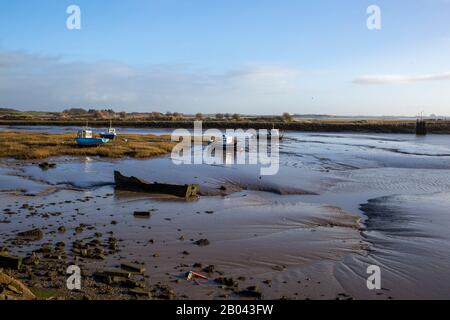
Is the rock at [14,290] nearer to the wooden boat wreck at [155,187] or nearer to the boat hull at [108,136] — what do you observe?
the wooden boat wreck at [155,187]

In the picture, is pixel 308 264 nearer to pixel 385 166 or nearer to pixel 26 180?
pixel 26 180

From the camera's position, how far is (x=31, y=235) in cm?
1308

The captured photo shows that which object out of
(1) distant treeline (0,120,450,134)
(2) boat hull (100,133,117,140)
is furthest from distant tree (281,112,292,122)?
(2) boat hull (100,133,117,140)

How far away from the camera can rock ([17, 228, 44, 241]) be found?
12898 mm

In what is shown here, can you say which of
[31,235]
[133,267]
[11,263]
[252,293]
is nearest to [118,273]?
[133,267]

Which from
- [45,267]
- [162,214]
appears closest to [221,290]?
[45,267]

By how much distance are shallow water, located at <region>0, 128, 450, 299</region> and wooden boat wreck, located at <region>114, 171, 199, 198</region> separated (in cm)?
79

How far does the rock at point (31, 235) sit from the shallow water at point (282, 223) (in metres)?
0.52

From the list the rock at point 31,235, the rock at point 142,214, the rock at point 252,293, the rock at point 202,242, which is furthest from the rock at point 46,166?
the rock at point 252,293

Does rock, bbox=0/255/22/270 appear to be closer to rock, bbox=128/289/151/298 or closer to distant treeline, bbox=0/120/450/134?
rock, bbox=128/289/151/298

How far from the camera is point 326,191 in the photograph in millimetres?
24000

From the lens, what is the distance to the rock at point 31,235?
42.3 ft

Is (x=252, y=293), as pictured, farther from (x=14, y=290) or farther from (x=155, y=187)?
(x=155, y=187)

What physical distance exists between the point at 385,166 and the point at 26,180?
27967mm
